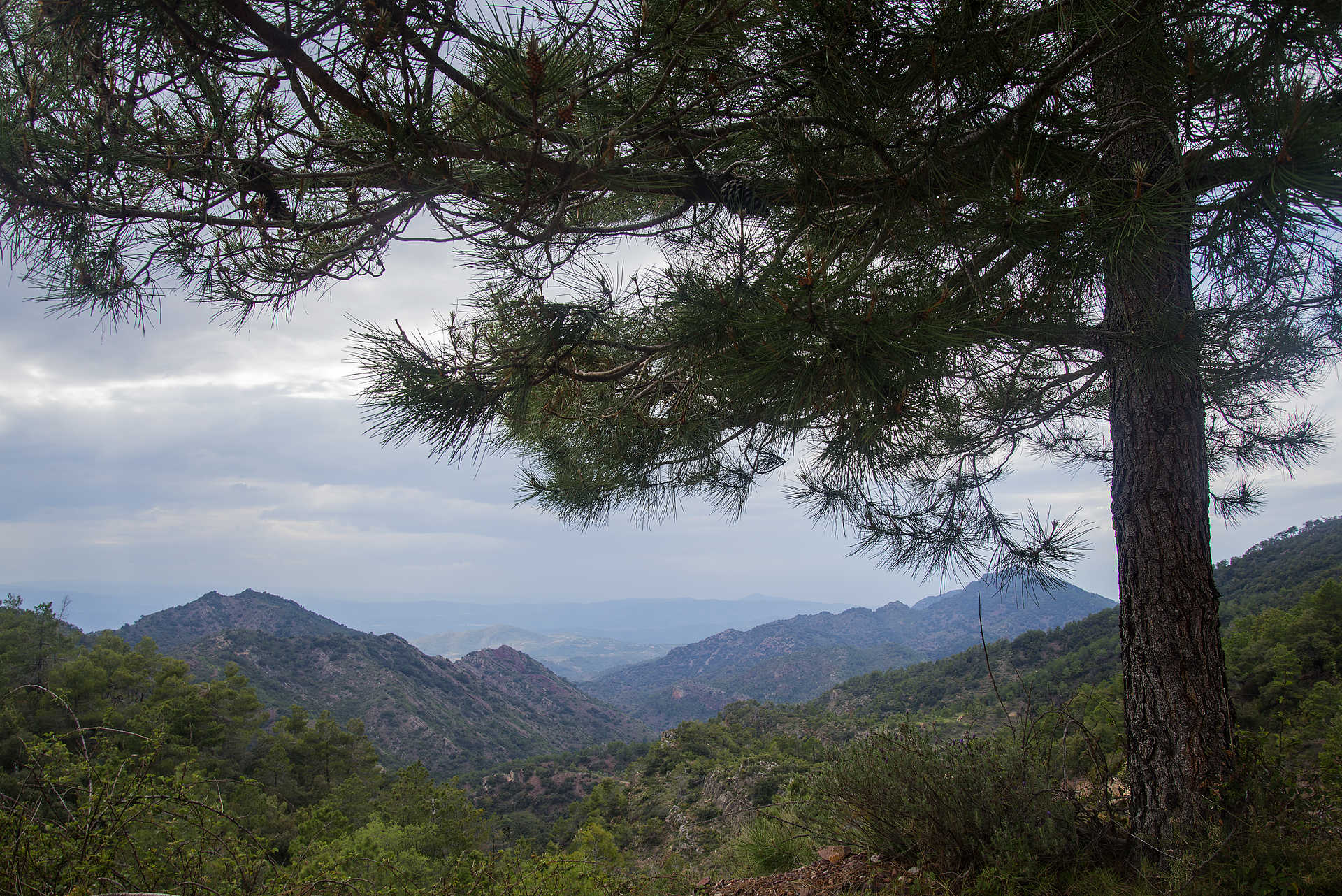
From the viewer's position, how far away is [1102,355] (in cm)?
249

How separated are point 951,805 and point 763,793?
683 centimetres

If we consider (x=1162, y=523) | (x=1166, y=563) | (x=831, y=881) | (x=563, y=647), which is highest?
(x=1162, y=523)

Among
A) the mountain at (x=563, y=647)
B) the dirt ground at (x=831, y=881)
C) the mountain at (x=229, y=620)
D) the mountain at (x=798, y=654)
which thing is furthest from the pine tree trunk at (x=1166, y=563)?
the mountain at (x=563, y=647)

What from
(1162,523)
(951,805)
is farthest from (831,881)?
(1162,523)

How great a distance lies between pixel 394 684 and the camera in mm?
26453

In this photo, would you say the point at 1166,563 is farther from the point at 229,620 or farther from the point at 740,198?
the point at 229,620

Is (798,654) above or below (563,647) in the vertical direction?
above

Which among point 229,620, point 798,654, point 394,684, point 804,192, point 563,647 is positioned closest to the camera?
point 804,192

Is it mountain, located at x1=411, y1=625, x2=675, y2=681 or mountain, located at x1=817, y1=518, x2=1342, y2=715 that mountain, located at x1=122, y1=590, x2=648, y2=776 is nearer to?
mountain, located at x1=817, y1=518, x2=1342, y2=715

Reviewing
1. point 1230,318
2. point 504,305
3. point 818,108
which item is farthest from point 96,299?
point 1230,318

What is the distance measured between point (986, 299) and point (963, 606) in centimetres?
3024

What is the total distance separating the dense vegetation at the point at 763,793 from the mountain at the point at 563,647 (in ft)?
141

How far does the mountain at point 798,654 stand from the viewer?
2473 centimetres

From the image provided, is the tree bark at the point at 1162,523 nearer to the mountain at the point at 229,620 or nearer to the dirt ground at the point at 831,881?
the dirt ground at the point at 831,881
